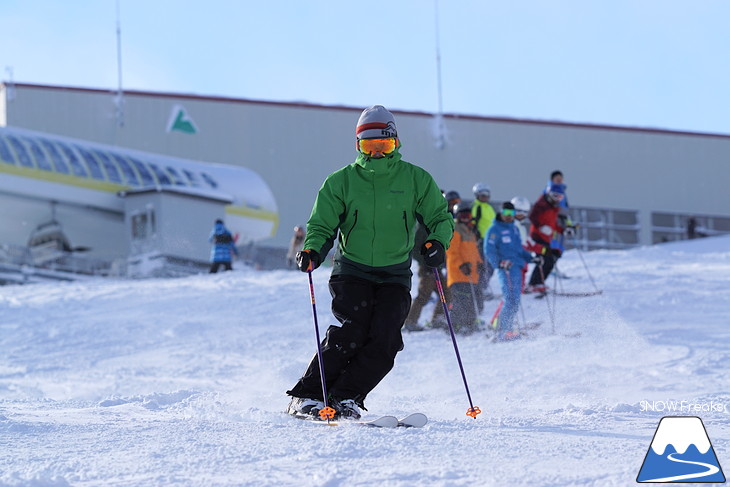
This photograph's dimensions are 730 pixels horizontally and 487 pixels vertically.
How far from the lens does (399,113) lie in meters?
35.8

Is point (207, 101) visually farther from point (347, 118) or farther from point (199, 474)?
point (199, 474)

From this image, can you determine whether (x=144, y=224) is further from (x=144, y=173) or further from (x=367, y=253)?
(x=367, y=253)

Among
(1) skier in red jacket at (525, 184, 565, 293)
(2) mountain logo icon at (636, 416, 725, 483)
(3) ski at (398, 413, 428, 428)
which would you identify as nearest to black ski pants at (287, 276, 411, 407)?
(3) ski at (398, 413, 428, 428)

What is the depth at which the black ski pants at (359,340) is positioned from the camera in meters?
4.84

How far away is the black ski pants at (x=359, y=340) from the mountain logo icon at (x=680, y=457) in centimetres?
151

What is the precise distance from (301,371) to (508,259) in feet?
7.58

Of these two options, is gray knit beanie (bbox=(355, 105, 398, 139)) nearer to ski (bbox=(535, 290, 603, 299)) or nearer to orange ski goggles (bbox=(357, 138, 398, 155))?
orange ski goggles (bbox=(357, 138, 398, 155))

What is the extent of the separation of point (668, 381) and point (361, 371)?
10.1 feet

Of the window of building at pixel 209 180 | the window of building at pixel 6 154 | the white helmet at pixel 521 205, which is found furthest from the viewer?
the window of building at pixel 209 180

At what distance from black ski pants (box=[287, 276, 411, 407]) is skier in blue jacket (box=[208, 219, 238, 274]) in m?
13.5

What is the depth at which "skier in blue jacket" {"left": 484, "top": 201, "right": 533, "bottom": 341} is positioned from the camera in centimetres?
955

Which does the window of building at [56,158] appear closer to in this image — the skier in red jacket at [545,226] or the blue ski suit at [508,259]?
the skier in red jacket at [545,226]

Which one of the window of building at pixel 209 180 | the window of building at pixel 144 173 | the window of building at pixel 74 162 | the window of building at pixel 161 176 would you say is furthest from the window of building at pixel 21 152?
the window of building at pixel 209 180

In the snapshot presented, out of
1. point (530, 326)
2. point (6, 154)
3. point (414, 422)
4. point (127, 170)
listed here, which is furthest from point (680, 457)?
point (127, 170)
